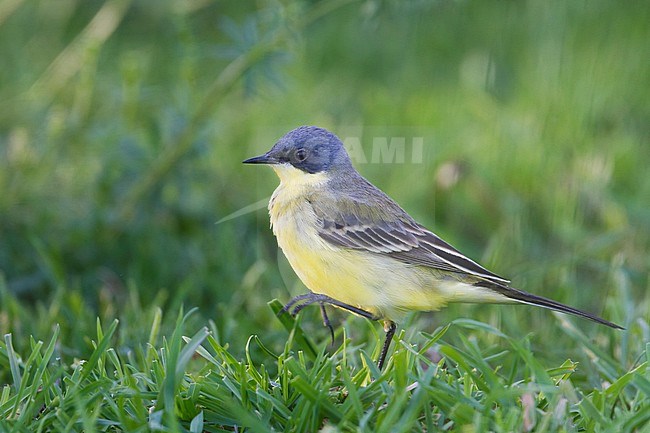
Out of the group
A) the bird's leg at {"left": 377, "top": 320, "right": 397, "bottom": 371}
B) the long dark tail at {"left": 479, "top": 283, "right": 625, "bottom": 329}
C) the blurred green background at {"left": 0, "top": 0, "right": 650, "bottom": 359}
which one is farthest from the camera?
the blurred green background at {"left": 0, "top": 0, "right": 650, "bottom": 359}

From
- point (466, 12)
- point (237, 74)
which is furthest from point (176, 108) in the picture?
point (466, 12)

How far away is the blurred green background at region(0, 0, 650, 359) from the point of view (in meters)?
5.26

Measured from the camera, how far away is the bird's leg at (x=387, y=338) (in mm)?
3770

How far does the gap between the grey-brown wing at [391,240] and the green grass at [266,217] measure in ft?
1.05

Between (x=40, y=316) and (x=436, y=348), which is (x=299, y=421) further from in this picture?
(x=40, y=316)

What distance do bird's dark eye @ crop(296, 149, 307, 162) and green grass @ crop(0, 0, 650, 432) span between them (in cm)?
74

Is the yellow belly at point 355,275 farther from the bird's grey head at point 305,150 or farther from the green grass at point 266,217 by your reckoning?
the bird's grey head at point 305,150

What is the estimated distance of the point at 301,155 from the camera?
432 centimetres

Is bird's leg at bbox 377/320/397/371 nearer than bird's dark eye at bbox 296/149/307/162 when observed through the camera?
Yes

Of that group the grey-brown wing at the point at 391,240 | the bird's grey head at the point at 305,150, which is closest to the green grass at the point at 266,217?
the grey-brown wing at the point at 391,240

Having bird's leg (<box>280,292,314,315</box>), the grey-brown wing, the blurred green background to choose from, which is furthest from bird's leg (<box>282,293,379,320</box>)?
the blurred green background

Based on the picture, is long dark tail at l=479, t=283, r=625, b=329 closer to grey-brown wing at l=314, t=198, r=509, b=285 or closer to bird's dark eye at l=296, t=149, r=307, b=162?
grey-brown wing at l=314, t=198, r=509, b=285

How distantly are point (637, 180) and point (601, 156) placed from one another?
0.91 ft

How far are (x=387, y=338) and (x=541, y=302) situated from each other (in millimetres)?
613
